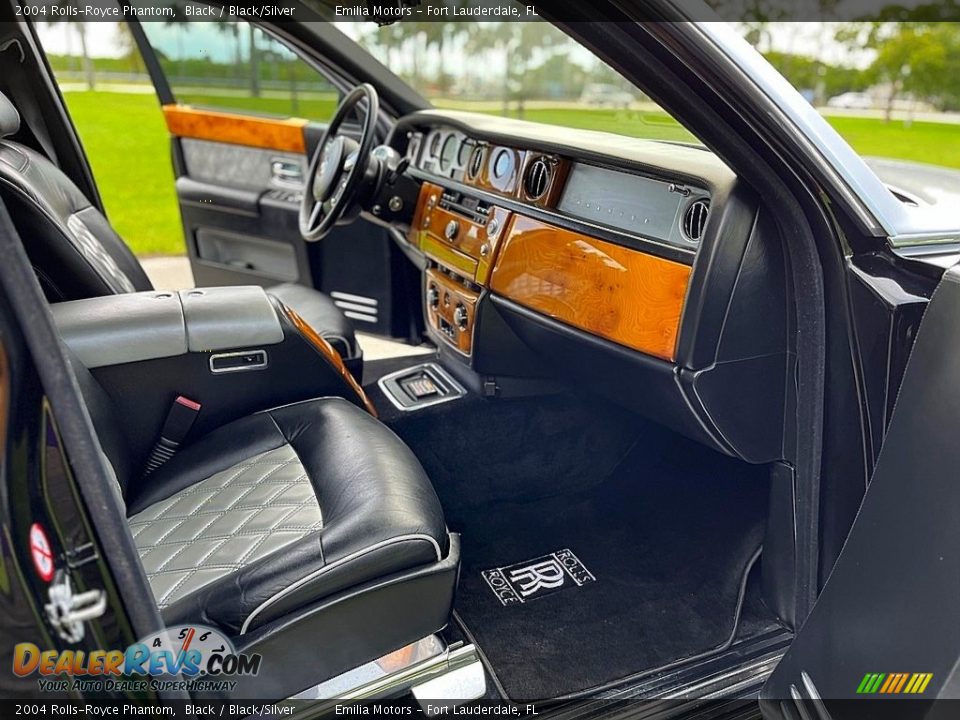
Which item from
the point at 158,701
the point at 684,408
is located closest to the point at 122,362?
the point at 158,701

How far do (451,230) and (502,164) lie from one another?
0.84ft

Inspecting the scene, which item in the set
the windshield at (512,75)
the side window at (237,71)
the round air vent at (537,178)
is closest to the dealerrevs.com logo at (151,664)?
the windshield at (512,75)

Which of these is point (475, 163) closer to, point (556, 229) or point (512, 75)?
Result: point (512, 75)

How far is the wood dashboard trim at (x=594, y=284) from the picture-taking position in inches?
57.1

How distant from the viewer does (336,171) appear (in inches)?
87.7

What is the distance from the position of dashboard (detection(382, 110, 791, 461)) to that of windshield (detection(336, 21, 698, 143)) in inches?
2.1

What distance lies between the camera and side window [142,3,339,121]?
2.49 metres

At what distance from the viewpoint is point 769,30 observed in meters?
1.20

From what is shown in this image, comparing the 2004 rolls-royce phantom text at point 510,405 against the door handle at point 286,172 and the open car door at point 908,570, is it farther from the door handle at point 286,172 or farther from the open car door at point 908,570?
the door handle at point 286,172

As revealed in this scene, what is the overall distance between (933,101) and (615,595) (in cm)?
133

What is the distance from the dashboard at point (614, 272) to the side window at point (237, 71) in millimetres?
586

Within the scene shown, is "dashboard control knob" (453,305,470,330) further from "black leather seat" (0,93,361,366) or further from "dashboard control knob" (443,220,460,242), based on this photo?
"black leather seat" (0,93,361,366)

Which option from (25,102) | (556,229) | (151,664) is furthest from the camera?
(25,102)

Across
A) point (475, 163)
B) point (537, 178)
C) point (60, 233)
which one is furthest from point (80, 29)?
point (537, 178)
